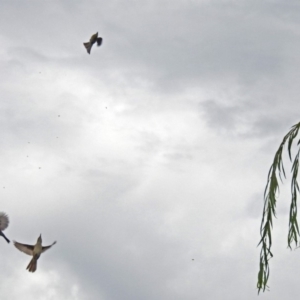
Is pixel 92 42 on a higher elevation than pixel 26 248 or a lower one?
higher

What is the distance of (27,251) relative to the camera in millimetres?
28609

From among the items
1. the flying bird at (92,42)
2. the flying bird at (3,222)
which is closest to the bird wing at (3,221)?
the flying bird at (3,222)

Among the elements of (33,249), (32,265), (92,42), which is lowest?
(32,265)

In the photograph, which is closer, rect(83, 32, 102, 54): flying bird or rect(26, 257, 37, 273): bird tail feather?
rect(26, 257, 37, 273): bird tail feather

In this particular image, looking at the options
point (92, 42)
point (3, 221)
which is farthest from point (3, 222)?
point (92, 42)

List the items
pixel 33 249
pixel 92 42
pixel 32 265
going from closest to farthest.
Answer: pixel 32 265, pixel 33 249, pixel 92 42

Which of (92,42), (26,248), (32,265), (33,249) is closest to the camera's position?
(32,265)

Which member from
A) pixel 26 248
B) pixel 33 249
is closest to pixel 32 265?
pixel 33 249

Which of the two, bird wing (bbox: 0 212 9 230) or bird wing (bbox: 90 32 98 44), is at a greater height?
bird wing (bbox: 90 32 98 44)

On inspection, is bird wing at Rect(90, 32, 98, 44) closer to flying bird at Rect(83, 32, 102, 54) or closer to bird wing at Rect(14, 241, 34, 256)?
flying bird at Rect(83, 32, 102, 54)

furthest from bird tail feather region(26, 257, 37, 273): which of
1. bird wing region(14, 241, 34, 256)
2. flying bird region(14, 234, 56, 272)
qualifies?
bird wing region(14, 241, 34, 256)

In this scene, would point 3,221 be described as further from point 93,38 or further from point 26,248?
point 93,38

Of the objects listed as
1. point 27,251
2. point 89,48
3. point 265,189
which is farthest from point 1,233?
point 265,189

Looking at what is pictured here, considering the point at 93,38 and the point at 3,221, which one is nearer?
the point at 3,221
